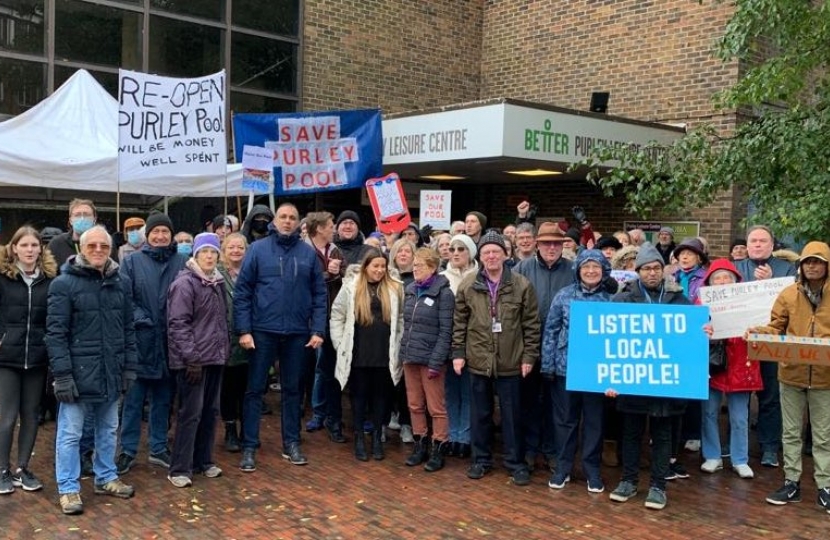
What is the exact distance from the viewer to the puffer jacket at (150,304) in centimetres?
615

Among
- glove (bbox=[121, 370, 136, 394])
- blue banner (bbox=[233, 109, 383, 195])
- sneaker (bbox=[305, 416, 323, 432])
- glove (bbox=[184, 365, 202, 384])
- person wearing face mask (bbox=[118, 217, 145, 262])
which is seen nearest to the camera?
glove (bbox=[121, 370, 136, 394])

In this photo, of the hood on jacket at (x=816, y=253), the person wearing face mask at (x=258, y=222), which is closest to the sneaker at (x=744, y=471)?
the hood on jacket at (x=816, y=253)

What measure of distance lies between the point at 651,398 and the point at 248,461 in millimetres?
3155

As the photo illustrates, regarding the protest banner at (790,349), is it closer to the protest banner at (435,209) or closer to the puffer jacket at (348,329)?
the puffer jacket at (348,329)

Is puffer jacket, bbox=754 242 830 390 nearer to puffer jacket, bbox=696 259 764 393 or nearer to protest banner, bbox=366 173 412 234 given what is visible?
puffer jacket, bbox=696 259 764 393

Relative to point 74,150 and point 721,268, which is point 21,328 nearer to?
point 74,150

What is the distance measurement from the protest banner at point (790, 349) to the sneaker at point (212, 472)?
407 cm

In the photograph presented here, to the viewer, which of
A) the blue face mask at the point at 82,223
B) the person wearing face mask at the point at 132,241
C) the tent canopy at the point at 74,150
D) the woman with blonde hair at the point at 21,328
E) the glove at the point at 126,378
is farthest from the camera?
the tent canopy at the point at 74,150

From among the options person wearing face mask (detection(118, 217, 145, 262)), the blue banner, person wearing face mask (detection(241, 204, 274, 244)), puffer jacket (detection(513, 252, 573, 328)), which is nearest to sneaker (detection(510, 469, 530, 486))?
puffer jacket (detection(513, 252, 573, 328))

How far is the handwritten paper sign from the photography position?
32.6 feet

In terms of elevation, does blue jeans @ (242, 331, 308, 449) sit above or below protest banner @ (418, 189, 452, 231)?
below

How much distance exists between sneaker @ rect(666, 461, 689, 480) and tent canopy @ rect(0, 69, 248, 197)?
5.48 meters

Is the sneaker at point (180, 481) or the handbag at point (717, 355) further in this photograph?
the handbag at point (717, 355)

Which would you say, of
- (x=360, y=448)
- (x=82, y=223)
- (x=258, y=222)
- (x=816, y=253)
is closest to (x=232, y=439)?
(x=360, y=448)
